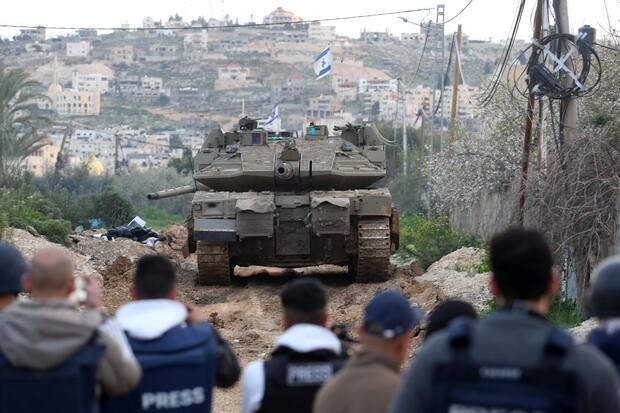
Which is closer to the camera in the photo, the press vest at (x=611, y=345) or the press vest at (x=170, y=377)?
the press vest at (x=611, y=345)

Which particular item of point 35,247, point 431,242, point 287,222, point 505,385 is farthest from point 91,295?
point 431,242

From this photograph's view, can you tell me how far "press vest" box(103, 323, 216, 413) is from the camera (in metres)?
5.31

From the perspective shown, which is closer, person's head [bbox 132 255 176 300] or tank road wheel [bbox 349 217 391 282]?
person's head [bbox 132 255 176 300]

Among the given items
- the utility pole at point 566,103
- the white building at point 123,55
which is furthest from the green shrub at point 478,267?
the white building at point 123,55

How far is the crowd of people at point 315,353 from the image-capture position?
13.4 feet

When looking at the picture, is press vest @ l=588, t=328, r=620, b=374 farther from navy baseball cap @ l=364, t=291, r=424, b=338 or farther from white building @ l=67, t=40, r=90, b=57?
white building @ l=67, t=40, r=90, b=57

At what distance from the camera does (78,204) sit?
38.2 meters

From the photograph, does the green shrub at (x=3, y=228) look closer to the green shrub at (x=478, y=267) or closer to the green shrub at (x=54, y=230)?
the green shrub at (x=54, y=230)

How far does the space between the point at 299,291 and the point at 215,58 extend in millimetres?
151221

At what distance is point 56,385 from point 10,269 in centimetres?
95

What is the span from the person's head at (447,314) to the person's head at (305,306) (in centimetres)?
49

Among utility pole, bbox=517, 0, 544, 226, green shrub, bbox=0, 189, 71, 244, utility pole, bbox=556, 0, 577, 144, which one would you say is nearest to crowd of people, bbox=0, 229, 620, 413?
utility pole, bbox=556, 0, 577, 144

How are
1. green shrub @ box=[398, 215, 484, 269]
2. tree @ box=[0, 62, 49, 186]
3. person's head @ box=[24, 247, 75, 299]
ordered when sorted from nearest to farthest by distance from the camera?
1. person's head @ box=[24, 247, 75, 299]
2. green shrub @ box=[398, 215, 484, 269]
3. tree @ box=[0, 62, 49, 186]

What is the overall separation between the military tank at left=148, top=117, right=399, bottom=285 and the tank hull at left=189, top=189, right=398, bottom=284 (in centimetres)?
1
